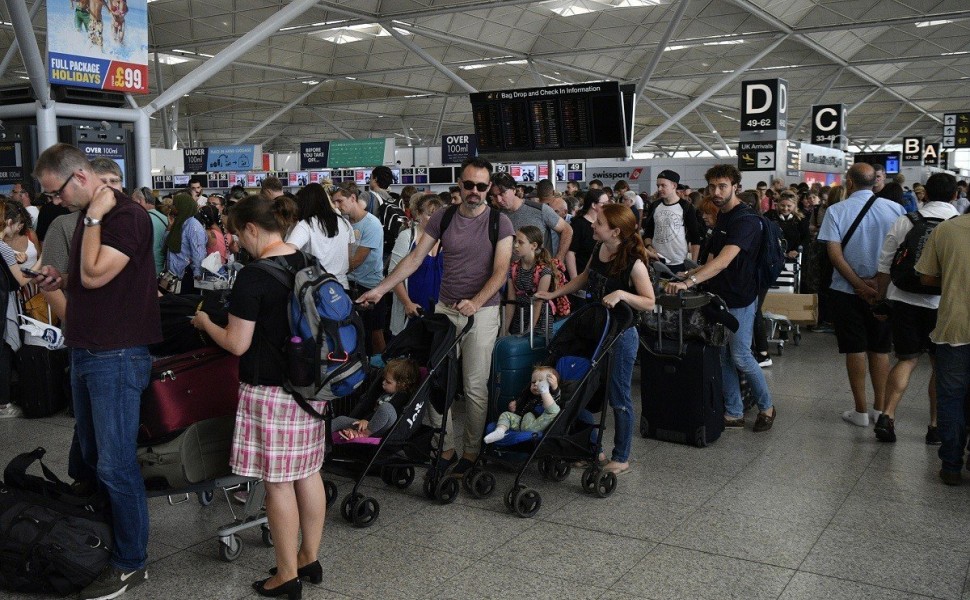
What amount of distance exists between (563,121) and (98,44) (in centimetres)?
665

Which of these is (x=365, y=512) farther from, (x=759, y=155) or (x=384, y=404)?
(x=759, y=155)

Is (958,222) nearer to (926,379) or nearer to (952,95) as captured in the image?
(926,379)

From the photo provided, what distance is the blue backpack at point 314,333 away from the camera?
3.50 meters

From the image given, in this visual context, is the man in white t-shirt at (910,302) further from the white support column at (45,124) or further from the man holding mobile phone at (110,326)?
the white support column at (45,124)

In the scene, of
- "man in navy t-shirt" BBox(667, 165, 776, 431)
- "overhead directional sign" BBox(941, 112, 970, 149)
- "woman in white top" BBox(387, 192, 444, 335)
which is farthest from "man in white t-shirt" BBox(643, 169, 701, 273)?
"overhead directional sign" BBox(941, 112, 970, 149)

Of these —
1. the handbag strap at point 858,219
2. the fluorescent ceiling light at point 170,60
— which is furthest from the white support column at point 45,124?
the fluorescent ceiling light at point 170,60

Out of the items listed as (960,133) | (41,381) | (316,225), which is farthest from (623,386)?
(960,133)

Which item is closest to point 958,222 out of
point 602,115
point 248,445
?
point 248,445

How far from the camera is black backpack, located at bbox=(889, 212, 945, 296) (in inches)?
217

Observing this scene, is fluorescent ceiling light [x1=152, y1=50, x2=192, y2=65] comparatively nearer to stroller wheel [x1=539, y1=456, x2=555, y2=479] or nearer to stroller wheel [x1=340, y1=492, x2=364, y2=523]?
stroller wheel [x1=539, y1=456, x2=555, y2=479]

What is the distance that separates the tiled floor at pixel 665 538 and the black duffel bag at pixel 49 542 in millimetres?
205

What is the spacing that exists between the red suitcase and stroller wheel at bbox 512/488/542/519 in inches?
62.6

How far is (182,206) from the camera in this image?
8.58m

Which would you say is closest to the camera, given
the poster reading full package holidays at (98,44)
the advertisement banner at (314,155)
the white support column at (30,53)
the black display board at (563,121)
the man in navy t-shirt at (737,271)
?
the man in navy t-shirt at (737,271)
